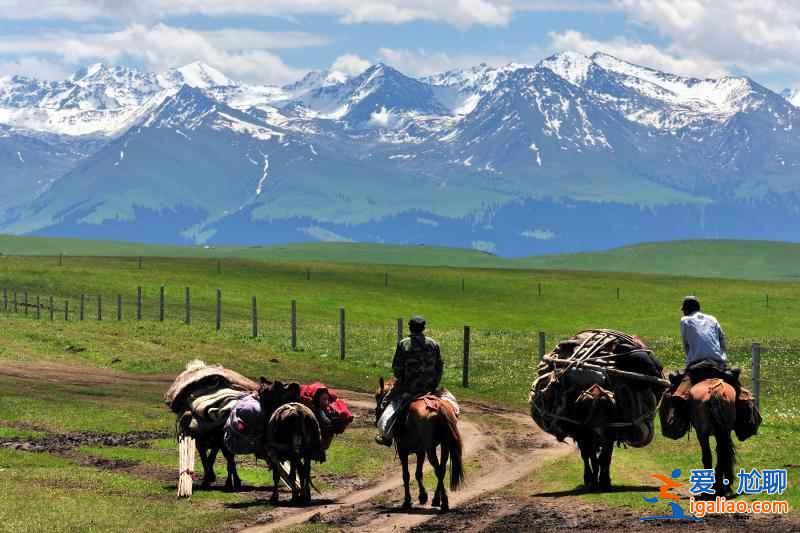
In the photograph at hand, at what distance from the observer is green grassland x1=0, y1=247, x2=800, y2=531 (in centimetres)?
2888

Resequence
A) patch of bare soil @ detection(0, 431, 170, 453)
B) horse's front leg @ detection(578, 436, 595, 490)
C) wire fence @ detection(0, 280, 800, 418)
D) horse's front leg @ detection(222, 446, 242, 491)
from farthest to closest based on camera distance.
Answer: wire fence @ detection(0, 280, 800, 418) → patch of bare soil @ detection(0, 431, 170, 453) → horse's front leg @ detection(222, 446, 242, 491) → horse's front leg @ detection(578, 436, 595, 490)

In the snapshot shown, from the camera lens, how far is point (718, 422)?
2428 cm

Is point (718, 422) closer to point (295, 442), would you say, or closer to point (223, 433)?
point (295, 442)

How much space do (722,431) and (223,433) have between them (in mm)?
10576

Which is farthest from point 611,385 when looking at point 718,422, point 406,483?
point 406,483

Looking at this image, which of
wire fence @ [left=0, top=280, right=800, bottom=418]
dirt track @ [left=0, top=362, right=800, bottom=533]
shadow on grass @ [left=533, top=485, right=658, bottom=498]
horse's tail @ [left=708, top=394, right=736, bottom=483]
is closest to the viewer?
dirt track @ [left=0, top=362, right=800, bottom=533]

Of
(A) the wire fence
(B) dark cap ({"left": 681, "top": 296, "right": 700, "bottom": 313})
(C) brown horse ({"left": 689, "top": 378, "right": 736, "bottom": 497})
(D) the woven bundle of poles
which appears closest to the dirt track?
(D) the woven bundle of poles

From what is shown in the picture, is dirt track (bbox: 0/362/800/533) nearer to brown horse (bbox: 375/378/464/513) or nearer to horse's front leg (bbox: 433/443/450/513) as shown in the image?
horse's front leg (bbox: 433/443/450/513)

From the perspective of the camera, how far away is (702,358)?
25.2m

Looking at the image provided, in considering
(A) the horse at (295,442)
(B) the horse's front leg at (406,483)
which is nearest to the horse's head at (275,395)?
(A) the horse at (295,442)

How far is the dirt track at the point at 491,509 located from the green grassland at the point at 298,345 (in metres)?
1.00

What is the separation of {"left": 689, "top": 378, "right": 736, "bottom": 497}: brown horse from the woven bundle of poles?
2.33 meters

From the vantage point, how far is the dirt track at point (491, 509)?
22578 millimetres

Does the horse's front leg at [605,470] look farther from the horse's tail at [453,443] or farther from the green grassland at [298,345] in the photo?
the horse's tail at [453,443]
